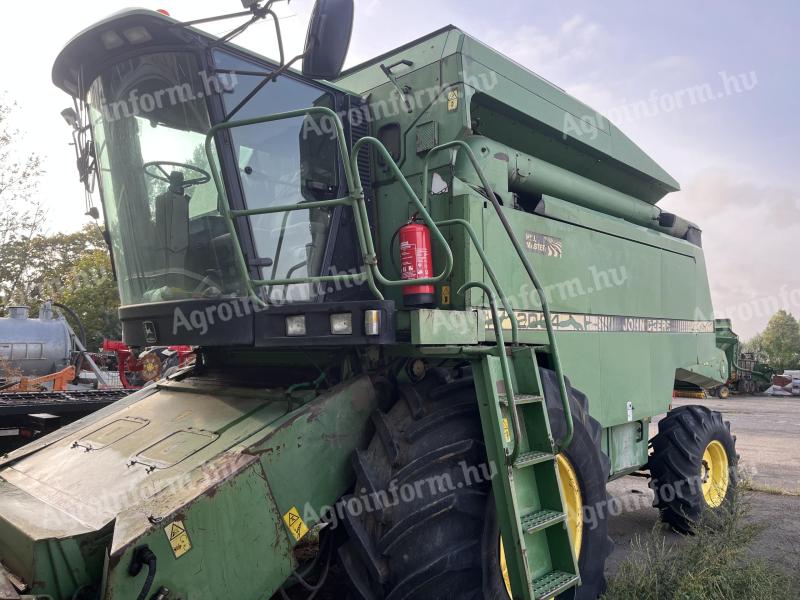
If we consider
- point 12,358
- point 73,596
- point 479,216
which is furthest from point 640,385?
point 12,358

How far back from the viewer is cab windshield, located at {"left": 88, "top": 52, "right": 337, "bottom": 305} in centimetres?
320

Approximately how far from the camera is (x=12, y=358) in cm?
1131

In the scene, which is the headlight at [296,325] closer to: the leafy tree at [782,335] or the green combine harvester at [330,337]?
the green combine harvester at [330,337]

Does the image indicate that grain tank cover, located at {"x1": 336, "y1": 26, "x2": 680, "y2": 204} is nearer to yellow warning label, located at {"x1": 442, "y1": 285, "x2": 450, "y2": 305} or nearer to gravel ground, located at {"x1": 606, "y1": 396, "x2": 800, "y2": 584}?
yellow warning label, located at {"x1": 442, "y1": 285, "x2": 450, "y2": 305}

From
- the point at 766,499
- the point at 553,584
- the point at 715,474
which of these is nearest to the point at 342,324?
the point at 553,584

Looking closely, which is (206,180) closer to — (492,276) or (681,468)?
(492,276)

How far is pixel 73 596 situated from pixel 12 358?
10907mm

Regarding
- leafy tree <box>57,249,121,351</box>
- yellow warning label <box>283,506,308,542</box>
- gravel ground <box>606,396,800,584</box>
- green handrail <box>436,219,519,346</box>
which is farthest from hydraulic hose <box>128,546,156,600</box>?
leafy tree <box>57,249,121,351</box>

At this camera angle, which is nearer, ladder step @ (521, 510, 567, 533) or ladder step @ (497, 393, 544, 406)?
ladder step @ (521, 510, 567, 533)

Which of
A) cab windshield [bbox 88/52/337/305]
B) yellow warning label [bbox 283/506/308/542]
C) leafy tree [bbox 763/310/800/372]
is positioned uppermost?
cab windshield [bbox 88/52/337/305]

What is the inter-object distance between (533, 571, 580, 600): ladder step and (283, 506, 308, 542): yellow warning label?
1.06 m

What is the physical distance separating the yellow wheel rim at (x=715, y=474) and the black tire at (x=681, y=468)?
0.70 ft

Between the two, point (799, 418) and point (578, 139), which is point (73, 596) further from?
point (799, 418)

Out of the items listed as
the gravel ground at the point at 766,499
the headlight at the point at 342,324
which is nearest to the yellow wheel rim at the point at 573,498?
the gravel ground at the point at 766,499
